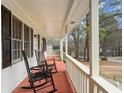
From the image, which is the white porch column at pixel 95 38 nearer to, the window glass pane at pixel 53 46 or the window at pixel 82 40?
the window at pixel 82 40

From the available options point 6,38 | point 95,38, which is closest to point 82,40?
point 6,38

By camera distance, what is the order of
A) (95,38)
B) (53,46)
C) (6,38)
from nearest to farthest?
(95,38)
(6,38)
(53,46)

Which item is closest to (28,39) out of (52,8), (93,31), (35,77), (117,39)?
(52,8)

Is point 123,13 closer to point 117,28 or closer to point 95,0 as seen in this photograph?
point 117,28

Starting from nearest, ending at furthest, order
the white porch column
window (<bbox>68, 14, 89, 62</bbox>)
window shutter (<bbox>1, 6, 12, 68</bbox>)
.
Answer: the white porch column, window (<bbox>68, 14, 89, 62</bbox>), window shutter (<bbox>1, 6, 12, 68</bbox>)

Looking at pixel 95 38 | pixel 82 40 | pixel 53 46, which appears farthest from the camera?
pixel 53 46

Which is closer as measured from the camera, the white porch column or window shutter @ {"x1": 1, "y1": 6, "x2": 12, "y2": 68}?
the white porch column

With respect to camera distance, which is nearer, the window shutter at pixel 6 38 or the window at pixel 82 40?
the window at pixel 82 40

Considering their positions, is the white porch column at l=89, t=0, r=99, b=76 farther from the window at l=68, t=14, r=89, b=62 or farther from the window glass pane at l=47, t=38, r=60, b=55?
the window glass pane at l=47, t=38, r=60, b=55

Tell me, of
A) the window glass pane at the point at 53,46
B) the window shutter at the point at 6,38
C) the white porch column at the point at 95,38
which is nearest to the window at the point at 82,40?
the white porch column at the point at 95,38

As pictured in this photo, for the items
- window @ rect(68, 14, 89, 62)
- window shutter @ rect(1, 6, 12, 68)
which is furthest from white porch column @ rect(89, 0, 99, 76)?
window shutter @ rect(1, 6, 12, 68)

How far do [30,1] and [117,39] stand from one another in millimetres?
3572

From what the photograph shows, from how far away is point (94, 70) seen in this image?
2.71 m

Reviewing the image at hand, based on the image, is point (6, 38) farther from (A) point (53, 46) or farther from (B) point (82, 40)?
(A) point (53, 46)
